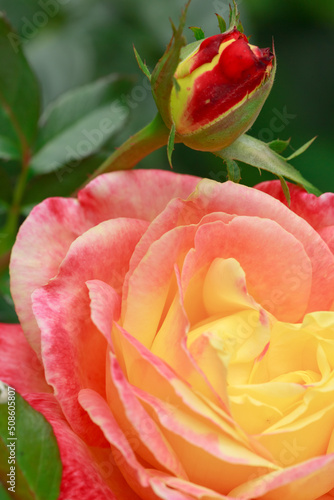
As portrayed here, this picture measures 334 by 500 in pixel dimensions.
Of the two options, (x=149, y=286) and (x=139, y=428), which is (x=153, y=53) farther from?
(x=139, y=428)

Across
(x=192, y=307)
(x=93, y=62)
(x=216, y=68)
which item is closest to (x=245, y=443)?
(x=192, y=307)

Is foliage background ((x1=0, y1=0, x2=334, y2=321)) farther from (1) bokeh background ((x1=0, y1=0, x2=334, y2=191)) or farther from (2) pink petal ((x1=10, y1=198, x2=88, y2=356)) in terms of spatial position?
(2) pink petal ((x1=10, y1=198, x2=88, y2=356))

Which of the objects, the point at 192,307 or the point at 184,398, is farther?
the point at 192,307

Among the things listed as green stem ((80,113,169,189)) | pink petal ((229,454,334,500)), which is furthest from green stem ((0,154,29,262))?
pink petal ((229,454,334,500))

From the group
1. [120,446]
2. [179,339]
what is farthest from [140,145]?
[120,446]

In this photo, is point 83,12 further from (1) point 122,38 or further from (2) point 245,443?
(2) point 245,443
